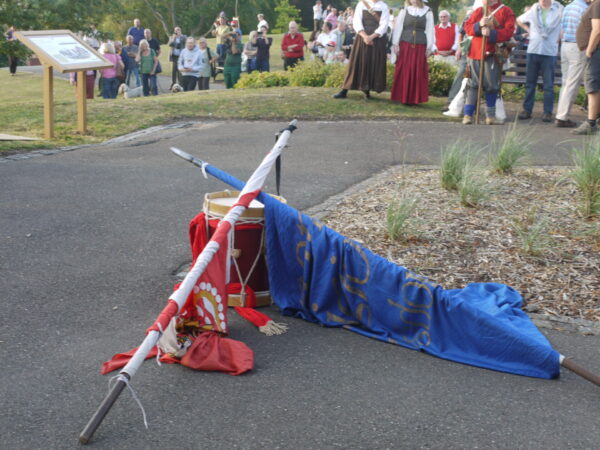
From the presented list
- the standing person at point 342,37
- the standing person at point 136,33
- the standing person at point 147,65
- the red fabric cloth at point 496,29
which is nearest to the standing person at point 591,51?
the red fabric cloth at point 496,29

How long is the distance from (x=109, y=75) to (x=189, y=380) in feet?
54.0

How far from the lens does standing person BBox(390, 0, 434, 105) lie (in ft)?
43.8

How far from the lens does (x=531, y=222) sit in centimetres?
636

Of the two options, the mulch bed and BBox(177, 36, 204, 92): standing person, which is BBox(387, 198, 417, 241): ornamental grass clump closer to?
the mulch bed

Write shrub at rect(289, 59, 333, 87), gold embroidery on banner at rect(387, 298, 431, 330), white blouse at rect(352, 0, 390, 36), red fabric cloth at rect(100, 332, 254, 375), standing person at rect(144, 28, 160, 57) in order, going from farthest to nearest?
standing person at rect(144, 28, 160, 57) < shrub at rect(289, 59, 333, 87) < white blouse at rect(352, 0, 390, 36) < gold embroidery on banner at rect(387, 298, 431, 330) < red fabric cloth at rect(100, 332, 254, 375)

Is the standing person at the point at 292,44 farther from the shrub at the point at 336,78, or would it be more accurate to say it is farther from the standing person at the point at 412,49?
the standing person at the point at 412,49

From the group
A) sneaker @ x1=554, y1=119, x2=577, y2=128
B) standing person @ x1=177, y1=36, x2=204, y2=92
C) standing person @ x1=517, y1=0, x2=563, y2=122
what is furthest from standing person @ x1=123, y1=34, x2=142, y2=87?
sneaker @ x1=554, y1=119, x2=577, y2=128

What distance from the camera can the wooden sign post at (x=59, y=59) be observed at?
10.4 m

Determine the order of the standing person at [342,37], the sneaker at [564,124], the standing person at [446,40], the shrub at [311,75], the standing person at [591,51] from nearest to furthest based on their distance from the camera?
the standing person at [591,51]
the sneaker at [564,124]
the shrub at [311,75]
the standing person at [446,40]
the standing person at [342,37]

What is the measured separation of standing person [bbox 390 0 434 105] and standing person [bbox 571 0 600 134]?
302 centimetres

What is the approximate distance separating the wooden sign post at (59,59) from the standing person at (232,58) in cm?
947

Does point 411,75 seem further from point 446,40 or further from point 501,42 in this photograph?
point 446,40

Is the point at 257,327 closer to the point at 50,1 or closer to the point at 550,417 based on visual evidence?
the point at 550,417

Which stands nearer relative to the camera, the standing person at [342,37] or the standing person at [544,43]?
the standing person at [544,43]
